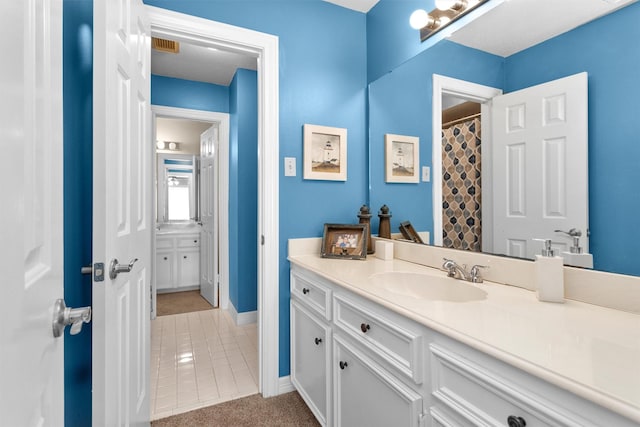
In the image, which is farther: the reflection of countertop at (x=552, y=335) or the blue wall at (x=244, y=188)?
the blue wall at (x=244, y=188)

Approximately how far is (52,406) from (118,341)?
527 mm

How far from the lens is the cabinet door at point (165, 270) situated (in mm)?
4258

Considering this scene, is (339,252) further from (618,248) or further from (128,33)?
(128,33)

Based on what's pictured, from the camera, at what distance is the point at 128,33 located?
47.4 inches

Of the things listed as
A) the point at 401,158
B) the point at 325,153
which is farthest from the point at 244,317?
the point at 401,158

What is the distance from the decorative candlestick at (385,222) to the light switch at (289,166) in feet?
2.07

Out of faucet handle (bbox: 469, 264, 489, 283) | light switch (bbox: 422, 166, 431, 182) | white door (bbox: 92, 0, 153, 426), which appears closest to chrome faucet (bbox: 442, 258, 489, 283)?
faucet handle (bbox: 469, 264, 489, 283)

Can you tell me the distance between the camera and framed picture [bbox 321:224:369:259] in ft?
6.31

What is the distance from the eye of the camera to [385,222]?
208cm

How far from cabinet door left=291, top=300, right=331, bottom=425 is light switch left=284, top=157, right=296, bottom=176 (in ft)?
2.63

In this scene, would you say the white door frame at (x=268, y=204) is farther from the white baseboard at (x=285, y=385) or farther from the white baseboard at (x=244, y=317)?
the white baseboard at (x=244, y=317)

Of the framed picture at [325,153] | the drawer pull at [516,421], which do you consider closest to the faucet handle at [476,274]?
the drawer pull at [516,421]

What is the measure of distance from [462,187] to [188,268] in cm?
398

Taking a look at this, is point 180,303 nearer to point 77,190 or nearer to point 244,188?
point 244,188
